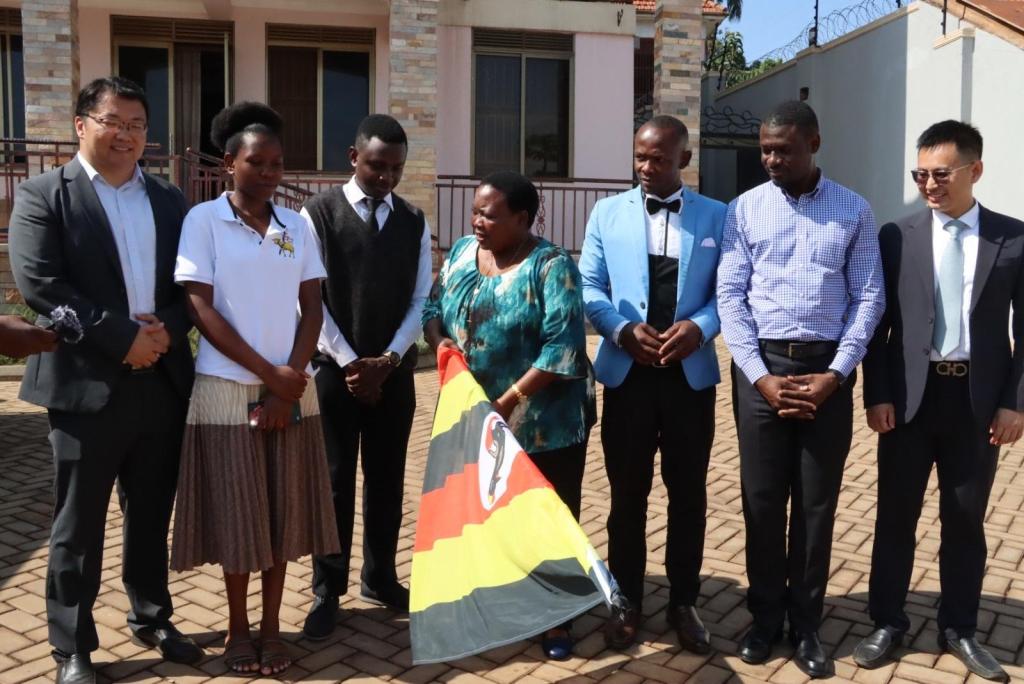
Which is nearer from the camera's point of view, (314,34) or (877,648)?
(877,648)

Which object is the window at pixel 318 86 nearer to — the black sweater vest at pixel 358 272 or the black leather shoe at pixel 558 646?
the black sweater vest at pixel 358 272

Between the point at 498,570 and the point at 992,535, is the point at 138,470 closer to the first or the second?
the point at 498,570

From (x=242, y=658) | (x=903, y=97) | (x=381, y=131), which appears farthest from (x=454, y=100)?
(x=242, y=658)

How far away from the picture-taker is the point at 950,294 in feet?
12.5

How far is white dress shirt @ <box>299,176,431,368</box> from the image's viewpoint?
4.01 meters

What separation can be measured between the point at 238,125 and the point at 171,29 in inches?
429

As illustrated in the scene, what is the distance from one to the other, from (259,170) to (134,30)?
439 inches

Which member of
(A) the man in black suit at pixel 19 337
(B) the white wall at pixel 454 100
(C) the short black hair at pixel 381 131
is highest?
(B) the white wall at pixel 454 100

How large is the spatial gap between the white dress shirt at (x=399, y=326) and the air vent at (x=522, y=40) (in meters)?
10.2

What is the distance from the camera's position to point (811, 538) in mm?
3826

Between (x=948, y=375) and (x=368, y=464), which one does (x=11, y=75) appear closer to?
(x=368, y=464)

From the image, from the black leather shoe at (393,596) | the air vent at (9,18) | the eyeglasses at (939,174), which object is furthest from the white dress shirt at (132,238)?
the air vent at (9,18)

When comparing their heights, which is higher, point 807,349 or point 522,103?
point 522,103

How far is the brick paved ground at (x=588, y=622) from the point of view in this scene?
3760mm
